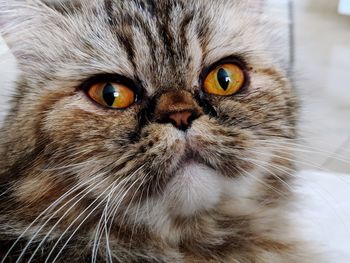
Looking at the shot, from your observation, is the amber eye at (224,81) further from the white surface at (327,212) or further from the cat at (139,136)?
the white surface at (327,212)

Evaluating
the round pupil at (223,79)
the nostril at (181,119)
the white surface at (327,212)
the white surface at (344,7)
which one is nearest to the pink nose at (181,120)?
the nostril at (181,119)

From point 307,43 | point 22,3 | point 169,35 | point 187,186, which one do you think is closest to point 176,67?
point 169,35

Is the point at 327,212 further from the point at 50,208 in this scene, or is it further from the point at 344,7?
the point at 344,7

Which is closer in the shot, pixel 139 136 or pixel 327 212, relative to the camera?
pixel 139 136

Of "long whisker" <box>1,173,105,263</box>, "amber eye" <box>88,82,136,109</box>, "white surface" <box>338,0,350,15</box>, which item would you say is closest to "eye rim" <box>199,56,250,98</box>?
"amber eye" <box>88,82,136,109</box>

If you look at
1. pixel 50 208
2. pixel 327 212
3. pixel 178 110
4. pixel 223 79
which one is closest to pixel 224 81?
pixel 223 79

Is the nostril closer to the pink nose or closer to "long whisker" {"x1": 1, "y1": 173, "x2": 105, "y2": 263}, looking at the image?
the pink nose

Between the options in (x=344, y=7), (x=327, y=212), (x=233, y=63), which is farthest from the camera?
(x=344, y=7)
